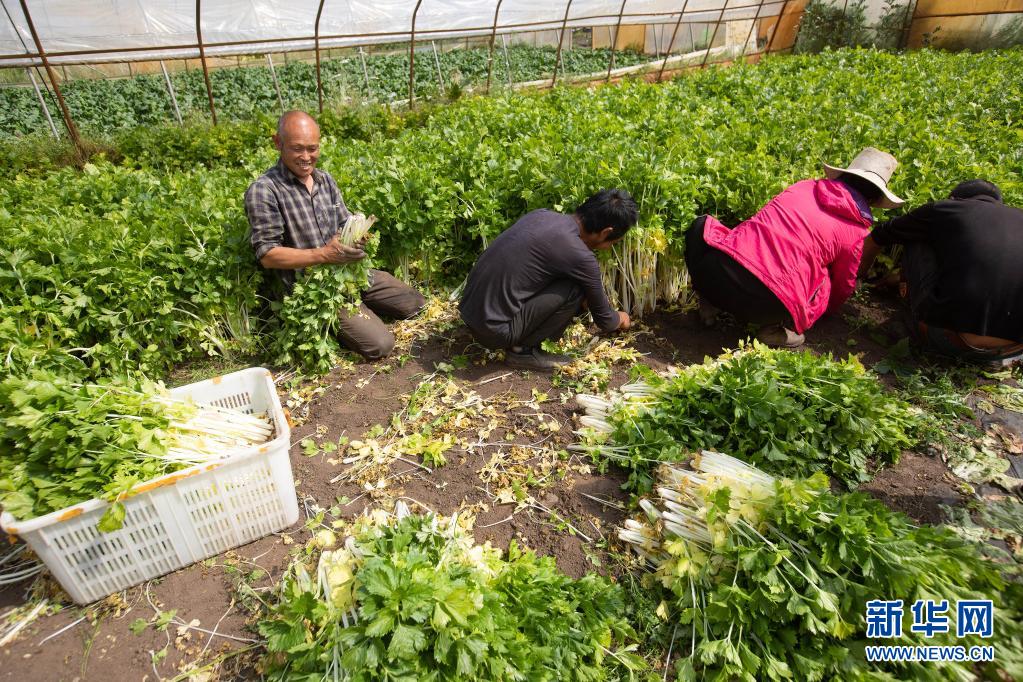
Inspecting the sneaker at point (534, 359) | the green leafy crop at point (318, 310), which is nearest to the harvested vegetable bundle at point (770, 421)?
the sneaker at point (534, 359)

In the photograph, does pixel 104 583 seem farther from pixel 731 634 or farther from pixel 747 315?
pixel 747 315

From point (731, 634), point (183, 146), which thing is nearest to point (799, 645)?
point (731, 634)

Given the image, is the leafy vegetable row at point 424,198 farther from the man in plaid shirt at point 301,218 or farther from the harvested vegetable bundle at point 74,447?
the harvested vegetable bundle at point 74,447

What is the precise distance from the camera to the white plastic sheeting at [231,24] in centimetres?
1097

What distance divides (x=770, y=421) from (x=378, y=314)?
11.8 ft

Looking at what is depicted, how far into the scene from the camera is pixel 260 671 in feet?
8.20

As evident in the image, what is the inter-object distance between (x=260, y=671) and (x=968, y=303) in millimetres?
5333

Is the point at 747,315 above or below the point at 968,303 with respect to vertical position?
below

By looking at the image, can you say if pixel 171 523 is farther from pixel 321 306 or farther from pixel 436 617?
pixel 321 306

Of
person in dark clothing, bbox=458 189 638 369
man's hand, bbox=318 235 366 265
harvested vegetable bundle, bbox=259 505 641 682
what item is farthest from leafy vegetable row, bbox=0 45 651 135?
harvested vegetable bundle, bbox=259 505 641 682

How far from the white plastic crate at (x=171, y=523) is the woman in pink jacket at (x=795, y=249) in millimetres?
3616

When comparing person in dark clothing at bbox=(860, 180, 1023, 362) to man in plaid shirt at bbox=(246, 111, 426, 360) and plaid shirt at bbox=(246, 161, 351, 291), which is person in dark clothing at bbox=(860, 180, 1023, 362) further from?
plaid shirt at bbox=(246, 161, 351, 291)

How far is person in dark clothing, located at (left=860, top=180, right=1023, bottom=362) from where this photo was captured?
4.07 m

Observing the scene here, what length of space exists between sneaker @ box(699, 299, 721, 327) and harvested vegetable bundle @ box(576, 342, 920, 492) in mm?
1475
